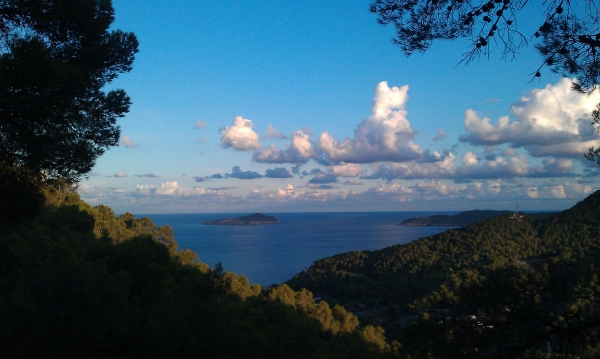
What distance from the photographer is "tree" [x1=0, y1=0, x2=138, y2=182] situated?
4.62 m

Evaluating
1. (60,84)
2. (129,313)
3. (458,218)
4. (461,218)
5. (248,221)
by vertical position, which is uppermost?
(60,84)

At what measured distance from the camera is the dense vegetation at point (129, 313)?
237 inches

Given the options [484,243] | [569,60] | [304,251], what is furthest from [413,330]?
[304,251]

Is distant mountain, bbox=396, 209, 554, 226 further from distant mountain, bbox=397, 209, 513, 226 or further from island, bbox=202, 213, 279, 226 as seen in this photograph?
island, bbox=202, 213, 279, 226

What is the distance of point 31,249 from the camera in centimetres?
829

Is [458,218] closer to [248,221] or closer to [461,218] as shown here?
[461,218]

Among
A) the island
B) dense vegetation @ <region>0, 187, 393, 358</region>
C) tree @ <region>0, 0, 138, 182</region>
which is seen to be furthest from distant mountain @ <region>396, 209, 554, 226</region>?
the island

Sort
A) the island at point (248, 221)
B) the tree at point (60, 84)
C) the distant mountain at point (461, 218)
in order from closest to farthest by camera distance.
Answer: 1. the tree at point (60, 84)
2. the distant mountain at point (461, 218)
3. the island at point (248, 221)

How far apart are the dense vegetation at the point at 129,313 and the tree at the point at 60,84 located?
894mm

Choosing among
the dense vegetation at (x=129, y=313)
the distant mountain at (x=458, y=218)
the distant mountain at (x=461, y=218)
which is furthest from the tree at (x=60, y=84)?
the distant mountain at (x=458, y=218)

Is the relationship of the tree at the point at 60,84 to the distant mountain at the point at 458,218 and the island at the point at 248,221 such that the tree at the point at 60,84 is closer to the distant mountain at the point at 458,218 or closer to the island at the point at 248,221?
the distant mountain at the point at 458,218

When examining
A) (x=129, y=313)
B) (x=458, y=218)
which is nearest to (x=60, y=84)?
(x=129, y=313)

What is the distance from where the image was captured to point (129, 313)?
7.43 metres

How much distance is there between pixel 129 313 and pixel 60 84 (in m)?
4.11
